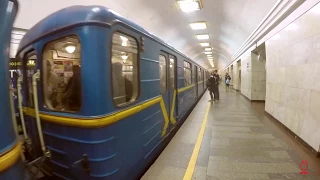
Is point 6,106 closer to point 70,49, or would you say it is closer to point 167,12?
point 70,49

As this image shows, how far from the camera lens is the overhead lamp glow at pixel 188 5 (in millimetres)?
7207

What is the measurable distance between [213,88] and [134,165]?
33.3ft

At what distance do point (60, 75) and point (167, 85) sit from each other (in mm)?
2513

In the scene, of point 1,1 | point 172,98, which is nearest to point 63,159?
point 1,1

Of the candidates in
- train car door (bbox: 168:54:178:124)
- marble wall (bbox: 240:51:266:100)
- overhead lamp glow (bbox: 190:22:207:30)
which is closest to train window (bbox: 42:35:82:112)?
Answer: train car door (bbox: 168:54:178:124)

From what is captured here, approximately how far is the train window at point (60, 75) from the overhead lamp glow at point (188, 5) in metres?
5.48

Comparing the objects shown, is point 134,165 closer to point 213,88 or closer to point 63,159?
point 63,159

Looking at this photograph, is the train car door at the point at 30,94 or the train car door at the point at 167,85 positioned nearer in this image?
the train car door at the point at 30,94

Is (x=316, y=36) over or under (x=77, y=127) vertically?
over

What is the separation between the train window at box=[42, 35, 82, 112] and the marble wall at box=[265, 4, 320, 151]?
454 cm

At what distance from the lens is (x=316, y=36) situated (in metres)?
4.05

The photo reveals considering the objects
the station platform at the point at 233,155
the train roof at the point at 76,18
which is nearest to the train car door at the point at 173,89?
the station platform at the point at 233,155

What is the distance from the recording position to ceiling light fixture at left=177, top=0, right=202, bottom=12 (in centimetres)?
718

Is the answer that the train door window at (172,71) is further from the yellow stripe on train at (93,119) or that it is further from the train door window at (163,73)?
the yellow stripe on train at (93,119)
